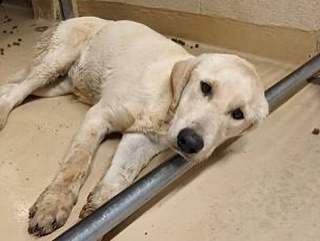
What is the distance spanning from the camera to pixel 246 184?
5.18ft

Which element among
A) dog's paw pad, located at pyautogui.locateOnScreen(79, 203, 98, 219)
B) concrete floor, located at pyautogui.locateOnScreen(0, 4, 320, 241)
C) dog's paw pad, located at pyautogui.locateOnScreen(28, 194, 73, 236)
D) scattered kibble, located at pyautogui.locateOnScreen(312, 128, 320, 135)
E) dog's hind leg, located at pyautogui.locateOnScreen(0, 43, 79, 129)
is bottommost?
scattered kibble, located at pyautogui.locateOnScreen(312, 128, 320, 135)

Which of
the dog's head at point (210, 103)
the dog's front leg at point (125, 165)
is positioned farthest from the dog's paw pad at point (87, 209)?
the dog's head at point (210, 103)

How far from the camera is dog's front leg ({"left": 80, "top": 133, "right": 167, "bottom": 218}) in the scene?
1.44 meters

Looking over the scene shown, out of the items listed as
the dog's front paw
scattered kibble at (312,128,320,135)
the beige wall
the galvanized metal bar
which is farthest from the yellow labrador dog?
the beige wall

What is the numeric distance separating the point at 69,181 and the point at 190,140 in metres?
0.34

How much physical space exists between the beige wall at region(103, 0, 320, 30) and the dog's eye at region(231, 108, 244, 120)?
0.97 m

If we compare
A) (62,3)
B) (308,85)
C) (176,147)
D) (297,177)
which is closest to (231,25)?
(308,85)

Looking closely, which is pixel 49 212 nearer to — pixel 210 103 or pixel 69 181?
pixel 69 181

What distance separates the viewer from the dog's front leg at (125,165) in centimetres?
144

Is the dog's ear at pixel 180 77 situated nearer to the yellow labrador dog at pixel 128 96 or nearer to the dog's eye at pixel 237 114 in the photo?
the yellow labrador dog at pixel 128 96

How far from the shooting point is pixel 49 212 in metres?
1.35

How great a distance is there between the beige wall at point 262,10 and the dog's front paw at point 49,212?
4.28 feet

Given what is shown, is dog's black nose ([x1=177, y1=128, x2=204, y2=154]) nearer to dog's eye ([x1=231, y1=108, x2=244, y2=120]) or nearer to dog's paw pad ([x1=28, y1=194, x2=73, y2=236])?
dog's eye ([x1=231, y1=108, x2=244, y2=120])

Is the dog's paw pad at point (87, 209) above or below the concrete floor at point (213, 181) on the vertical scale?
above
